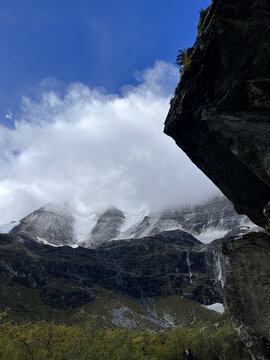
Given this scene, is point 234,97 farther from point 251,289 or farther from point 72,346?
point 72,346

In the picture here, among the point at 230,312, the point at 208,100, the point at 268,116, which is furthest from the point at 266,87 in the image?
the point at 230,312

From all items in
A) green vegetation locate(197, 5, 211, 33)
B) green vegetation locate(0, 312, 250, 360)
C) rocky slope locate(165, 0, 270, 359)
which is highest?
green vegetation locate(197, 5, 211, 33)

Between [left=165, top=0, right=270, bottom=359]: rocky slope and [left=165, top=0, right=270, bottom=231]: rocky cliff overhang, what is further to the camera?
[left=165, top=0, right=270, bottom=231]: rocky cliff overhang

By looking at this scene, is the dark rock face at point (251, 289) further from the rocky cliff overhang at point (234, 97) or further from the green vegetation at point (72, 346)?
the green vegetation at point (72, 346)

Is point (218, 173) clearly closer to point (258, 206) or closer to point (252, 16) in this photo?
point (258, 206)

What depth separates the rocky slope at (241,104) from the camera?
28.6m

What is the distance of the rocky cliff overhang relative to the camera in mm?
28906

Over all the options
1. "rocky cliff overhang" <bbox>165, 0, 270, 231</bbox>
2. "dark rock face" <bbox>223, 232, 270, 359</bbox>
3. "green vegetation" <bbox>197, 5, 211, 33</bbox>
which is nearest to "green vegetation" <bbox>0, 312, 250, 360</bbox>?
"dark rock face" <bbox>223, 232, 270, 359</bbox>

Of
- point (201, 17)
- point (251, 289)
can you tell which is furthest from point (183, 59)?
point (251, 289)

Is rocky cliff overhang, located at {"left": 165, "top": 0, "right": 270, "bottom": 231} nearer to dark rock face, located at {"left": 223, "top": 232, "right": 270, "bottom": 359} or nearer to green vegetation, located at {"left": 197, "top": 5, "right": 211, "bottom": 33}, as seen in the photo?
green vegetation, located at {"left": 197, "top": 5, "right": 211, "bottom": 33}

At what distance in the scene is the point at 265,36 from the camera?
2900 centimetres

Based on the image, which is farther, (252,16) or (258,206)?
(258,206)

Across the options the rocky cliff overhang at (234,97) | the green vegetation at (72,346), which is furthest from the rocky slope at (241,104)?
the green vegetation at (72,346)

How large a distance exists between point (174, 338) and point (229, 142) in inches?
1825
